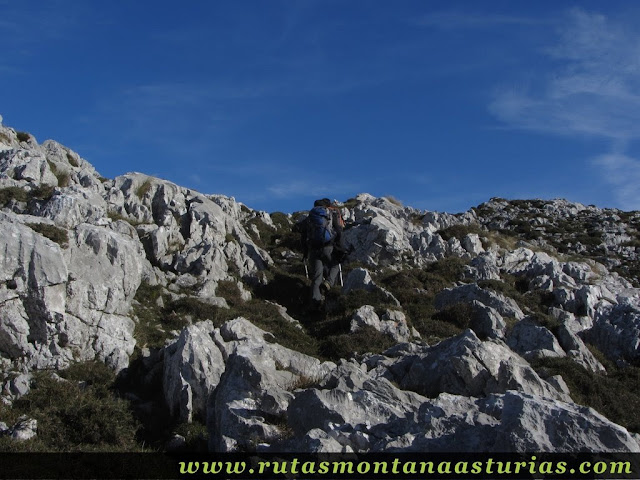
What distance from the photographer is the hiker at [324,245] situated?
73.9 ft

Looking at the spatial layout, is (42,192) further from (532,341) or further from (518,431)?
(518,431)

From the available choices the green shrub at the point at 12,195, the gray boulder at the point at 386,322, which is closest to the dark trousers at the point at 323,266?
the gray boulder at the point at 386,322

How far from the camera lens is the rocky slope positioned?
9.91 m

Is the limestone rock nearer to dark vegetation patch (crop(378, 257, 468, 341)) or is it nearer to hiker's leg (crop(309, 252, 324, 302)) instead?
dark vegetation patch (crop(378, 257, 468, 341))

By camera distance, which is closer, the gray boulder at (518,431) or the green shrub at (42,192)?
the gray boulder at (518,431)

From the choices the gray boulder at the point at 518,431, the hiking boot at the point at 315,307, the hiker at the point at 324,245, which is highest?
the hiker at the point at 324,245

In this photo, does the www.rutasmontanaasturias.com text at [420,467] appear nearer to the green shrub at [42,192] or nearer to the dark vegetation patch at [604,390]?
the dark vegetation patch at [604,390]

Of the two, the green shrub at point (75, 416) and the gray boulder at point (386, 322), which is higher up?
the gray boulder at point (386, 322)

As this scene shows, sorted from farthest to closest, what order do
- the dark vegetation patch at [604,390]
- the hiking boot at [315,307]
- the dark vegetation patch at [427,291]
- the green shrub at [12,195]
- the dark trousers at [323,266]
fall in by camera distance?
the dark trousers at [323,266] → the hiking boot at [315,307] → the green shrub at [12,195] → the dark vegetation patch at [427,291] → the dark vegetation patch at [604,390]

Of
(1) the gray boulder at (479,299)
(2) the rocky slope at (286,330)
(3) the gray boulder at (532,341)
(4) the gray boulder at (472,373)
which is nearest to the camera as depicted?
(2) the rocky slope at (286,330)

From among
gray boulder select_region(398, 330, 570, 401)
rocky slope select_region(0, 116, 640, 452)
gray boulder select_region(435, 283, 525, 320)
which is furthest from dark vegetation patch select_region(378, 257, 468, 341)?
gray boulder select_region(398, 330, 570, 401)

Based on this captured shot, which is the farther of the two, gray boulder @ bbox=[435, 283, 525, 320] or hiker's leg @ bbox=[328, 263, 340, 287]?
hiker's leg @ bbox=[328, 263, 340, 287]

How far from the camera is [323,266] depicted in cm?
2267

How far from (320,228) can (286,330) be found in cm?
618
